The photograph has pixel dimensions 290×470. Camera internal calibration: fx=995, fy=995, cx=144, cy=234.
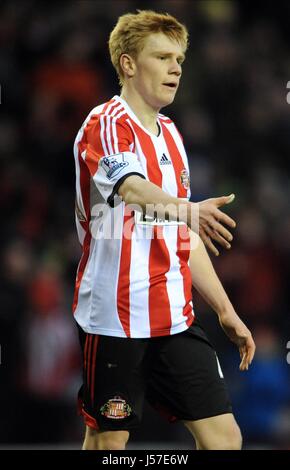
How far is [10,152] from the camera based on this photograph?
27.0ft

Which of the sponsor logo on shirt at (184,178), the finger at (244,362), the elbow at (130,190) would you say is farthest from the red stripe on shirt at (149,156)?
the finger at (244,362)

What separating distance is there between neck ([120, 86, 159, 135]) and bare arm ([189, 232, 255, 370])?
470mm

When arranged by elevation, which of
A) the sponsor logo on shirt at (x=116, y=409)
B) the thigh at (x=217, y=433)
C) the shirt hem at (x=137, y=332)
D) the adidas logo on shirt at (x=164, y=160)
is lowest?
the thigh at (x=217, y=433)

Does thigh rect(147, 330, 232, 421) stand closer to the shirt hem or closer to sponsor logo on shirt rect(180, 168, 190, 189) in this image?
the shirt hem

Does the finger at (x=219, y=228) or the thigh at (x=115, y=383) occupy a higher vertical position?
the finger at (x=219, y=228)

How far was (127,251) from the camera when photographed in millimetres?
3672

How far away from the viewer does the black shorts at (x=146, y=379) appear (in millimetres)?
3668

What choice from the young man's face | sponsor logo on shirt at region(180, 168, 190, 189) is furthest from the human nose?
→ sponsor logo on shirt at region(180, 168, 190, 189)

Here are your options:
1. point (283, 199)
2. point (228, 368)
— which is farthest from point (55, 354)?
point (283, 199)

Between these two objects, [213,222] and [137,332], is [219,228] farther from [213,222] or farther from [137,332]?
[137,332]

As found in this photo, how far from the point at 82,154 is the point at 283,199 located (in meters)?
4.55

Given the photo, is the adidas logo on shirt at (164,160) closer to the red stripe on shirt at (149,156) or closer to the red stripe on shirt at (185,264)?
the red stripe on shirt at (149,156)

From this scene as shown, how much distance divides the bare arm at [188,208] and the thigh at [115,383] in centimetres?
59

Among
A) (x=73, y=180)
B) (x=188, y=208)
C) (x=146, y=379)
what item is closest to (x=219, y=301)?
(x=146, y=379)
